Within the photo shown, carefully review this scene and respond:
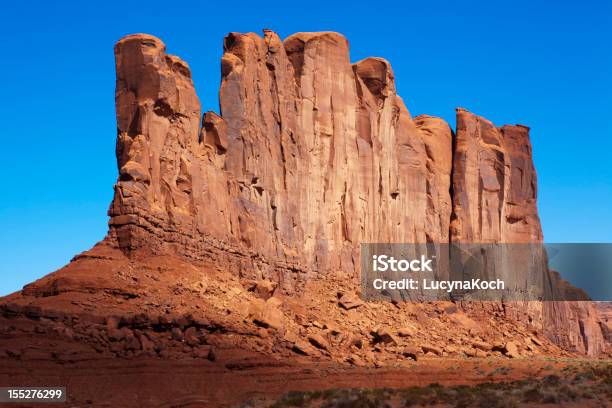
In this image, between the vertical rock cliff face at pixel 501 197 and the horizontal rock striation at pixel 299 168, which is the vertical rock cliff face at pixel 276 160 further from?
the vertical rock cliff face at pixel 501 197

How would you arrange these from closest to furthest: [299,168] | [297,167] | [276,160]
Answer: [276,160] → [297,167] → [299,168]

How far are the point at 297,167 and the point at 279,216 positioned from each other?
411 centimetres

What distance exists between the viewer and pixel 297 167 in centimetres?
7038

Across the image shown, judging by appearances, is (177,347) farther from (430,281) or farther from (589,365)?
(430,281)

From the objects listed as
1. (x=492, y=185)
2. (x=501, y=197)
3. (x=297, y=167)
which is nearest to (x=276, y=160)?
(x=297, y=167)

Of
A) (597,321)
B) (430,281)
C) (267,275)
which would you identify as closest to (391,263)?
(430,281)

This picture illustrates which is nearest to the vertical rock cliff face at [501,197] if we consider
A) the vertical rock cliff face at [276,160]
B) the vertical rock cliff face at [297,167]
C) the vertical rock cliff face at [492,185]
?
the vertical rock cliff face at [492,185]

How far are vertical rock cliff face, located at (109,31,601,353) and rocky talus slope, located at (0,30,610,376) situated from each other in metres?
0.11

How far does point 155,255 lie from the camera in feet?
180

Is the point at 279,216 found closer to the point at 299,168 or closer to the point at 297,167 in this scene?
the point at 297,167

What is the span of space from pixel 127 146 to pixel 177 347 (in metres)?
11.4

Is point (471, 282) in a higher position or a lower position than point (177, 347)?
higher

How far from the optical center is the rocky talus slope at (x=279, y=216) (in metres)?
51.0

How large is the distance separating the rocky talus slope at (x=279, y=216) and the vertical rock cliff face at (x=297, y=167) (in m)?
0.11
